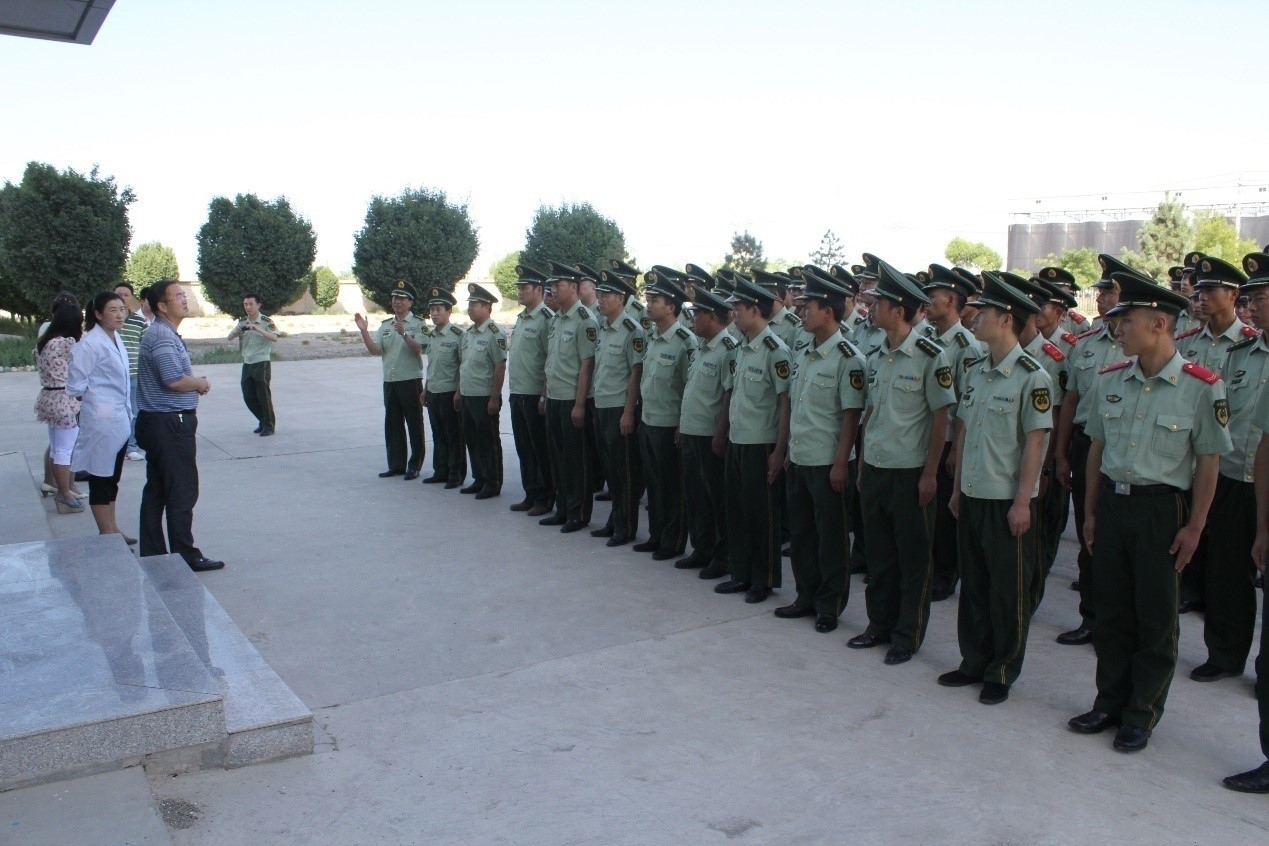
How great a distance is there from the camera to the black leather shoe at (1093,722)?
3904mm

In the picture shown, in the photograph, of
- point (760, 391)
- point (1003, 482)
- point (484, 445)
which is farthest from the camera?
point (484, 445)

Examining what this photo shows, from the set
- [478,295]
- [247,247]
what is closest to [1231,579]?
[478,295]

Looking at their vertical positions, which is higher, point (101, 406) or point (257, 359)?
point (257, 359)

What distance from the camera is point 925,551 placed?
4711 millimetres

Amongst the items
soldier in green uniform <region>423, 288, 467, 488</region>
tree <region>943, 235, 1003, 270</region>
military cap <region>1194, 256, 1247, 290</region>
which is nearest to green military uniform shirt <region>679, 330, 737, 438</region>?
military cap <region>1194, 256, 1247, 290</region>

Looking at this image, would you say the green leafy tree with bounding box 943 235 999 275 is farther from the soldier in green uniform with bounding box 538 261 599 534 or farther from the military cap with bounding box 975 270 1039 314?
the military cap with bounding box 975 270 1039 314

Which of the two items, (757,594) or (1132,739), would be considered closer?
(1132,739)

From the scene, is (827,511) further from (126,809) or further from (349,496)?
(349,496)

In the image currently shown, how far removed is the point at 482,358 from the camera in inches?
327

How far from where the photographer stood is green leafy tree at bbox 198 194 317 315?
27266mm

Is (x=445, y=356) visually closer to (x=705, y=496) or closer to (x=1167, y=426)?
(x=705, y=496)

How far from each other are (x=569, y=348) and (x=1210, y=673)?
4.50m

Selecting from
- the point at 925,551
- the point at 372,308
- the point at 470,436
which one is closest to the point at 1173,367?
the point at 925,551

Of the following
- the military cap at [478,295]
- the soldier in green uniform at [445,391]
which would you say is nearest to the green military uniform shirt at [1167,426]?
the military cap at [478,295]
